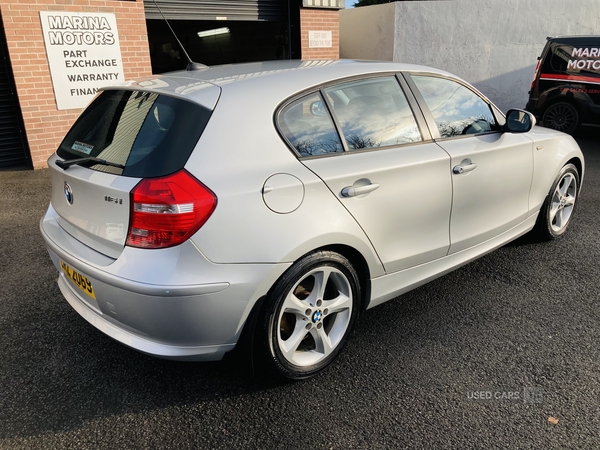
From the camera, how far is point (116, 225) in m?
2.29

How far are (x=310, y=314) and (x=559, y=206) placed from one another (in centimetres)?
298

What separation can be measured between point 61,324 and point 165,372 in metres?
0.97

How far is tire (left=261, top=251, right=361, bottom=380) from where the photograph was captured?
94.0 inches

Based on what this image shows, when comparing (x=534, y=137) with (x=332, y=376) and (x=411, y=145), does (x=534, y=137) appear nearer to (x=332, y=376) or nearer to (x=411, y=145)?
(x=411, y=145)

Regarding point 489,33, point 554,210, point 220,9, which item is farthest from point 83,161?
point 489,33

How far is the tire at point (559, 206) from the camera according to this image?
4.20 meters

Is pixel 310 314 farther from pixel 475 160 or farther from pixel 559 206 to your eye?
pixel 559 206

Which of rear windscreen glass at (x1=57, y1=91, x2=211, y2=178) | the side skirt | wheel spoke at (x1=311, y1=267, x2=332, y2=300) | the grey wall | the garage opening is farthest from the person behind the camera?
the grey wall

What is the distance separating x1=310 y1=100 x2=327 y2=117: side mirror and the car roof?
0.10 meters

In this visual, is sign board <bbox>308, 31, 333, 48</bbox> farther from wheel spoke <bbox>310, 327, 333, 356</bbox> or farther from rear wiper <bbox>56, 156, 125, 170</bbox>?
wheel spoke <bbox>310, 327, 333, 356</bbox>

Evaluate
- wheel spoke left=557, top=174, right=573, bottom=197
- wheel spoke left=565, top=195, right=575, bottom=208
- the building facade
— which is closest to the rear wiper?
wheel spoke left=557, top=174, right=573, bottom=197

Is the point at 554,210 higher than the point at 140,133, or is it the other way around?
the point at 140,133

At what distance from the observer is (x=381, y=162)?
2742 millimetres

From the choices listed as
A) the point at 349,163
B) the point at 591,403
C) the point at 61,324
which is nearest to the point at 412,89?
the point at 349,163
